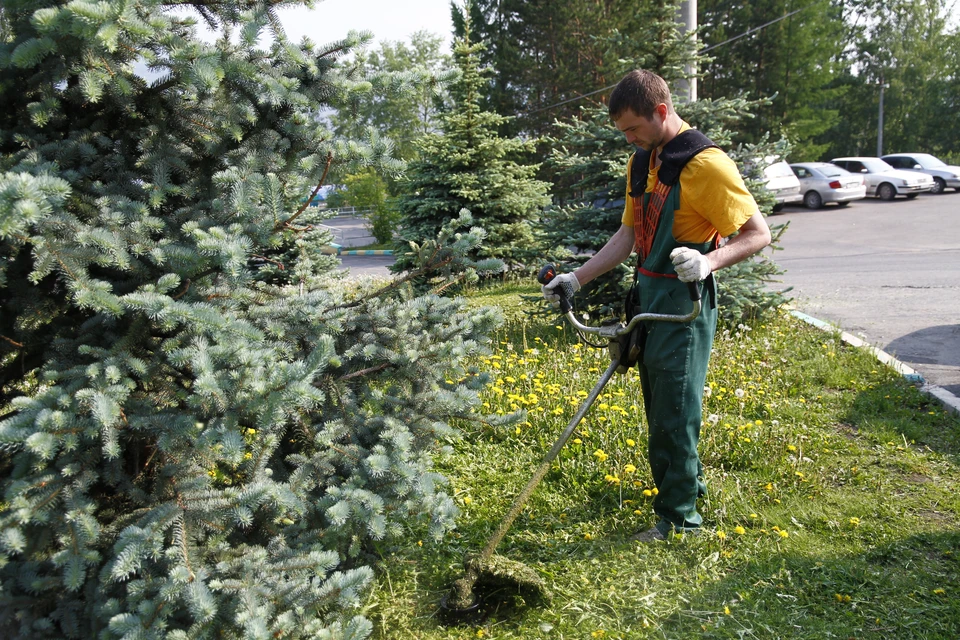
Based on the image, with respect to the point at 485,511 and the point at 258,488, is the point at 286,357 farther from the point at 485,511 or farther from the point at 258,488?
the point at 485,511

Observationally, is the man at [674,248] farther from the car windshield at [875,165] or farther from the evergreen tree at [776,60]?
the evergreen tree at [776,60]

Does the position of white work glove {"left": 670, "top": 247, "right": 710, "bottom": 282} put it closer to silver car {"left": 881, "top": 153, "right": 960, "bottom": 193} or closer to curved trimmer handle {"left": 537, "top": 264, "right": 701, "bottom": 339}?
curved trimmer handle {"left": 537, "top": 264, "right": 701, "bottom": 339}

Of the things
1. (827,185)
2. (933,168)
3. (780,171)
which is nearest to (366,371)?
(780,171)

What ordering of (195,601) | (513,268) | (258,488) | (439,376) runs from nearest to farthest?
(195,601) → (258,488) → (439,376) → (513,268)

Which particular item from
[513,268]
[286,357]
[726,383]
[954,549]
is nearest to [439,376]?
[286,357]

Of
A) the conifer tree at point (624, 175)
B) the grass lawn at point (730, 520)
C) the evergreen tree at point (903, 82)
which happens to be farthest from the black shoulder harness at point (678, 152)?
the evergreen tree at point (903, 82)

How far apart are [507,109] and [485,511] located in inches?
889

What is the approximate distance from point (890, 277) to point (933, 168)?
16.6 metres

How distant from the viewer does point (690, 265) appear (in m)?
2.76

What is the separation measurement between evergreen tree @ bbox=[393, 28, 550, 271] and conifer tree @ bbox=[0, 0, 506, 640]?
25.4 feet

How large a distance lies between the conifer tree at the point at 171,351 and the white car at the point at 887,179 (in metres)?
24.1

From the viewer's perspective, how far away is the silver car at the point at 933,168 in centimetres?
2325

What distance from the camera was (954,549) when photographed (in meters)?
3.34

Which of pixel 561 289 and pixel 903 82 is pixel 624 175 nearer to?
pixel 561 289
